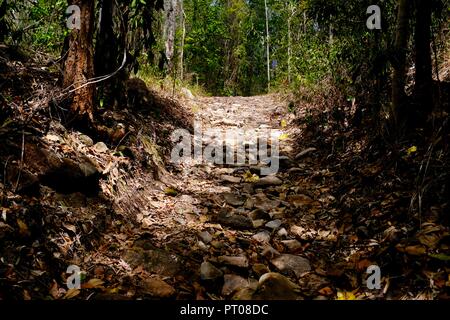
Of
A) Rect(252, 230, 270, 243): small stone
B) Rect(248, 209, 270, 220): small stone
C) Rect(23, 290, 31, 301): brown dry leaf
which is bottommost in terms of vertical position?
Rect(252, 230, 270, 243): small stone

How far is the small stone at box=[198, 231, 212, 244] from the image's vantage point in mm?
2996

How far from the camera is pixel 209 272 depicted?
2477 mm

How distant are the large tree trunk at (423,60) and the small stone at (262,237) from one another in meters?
1.87

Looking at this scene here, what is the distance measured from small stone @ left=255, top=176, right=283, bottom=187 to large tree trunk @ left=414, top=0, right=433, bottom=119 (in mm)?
1688

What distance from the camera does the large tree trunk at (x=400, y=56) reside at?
3300 mm

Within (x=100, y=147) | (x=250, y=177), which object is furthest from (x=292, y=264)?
(x=100, y=147)

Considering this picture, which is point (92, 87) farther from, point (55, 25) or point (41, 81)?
point (55, 25)

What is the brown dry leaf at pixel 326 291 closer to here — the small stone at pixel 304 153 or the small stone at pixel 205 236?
the small stone at pixel 205 236

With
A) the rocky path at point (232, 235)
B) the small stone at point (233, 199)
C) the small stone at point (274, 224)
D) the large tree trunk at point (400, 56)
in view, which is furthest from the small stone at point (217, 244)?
the large tree trunk at point (400, 56)

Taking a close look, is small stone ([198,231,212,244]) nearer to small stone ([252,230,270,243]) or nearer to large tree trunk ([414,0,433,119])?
small stone ([252,230,270,243])

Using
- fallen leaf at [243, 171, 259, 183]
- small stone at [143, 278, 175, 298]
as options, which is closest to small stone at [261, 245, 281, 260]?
small stone at [143, 278, 175, 298]

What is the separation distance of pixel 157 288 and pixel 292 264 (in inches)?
39.5

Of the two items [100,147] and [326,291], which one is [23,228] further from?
[326,291]

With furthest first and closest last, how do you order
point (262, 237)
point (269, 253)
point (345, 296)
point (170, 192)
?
point (170, 192), point (262, 237), point (269, 253), point (345, 296)
